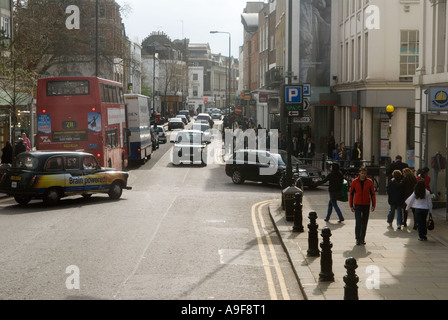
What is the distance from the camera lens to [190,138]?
1630 inches

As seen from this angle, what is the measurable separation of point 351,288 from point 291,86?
13032mm

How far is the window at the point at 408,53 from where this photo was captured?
33.9m

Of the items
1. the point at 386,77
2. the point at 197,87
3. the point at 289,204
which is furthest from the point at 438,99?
the point at 197,87

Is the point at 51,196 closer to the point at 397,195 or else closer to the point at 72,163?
the point at 72,163

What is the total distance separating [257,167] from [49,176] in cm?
1077

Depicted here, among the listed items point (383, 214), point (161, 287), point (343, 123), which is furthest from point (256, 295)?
point (343, 123)

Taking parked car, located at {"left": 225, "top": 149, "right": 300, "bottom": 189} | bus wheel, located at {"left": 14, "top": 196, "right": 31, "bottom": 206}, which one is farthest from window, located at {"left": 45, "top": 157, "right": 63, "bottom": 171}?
parked car, located at {"left": 225, "top": 149, "right": 300, "bottom": 189}

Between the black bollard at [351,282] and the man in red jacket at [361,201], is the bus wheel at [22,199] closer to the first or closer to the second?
the man in red jacket at [361,201]

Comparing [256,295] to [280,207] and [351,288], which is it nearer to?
[351,288]

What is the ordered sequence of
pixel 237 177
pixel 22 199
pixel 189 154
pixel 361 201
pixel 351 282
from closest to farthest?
pixel 351 282
pixel 361 201
pixel 22 199
pixel 237 177
pixel 189 154

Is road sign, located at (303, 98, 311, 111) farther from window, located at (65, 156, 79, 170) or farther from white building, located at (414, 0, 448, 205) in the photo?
window, located at (65, 156, 79, 170)

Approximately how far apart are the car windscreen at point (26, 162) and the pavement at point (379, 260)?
23.3 ft

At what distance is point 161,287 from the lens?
11117 mm

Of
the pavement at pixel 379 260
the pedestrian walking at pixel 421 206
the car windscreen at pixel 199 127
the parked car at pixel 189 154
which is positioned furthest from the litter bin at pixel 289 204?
the car windscreen at pixel 199 127
